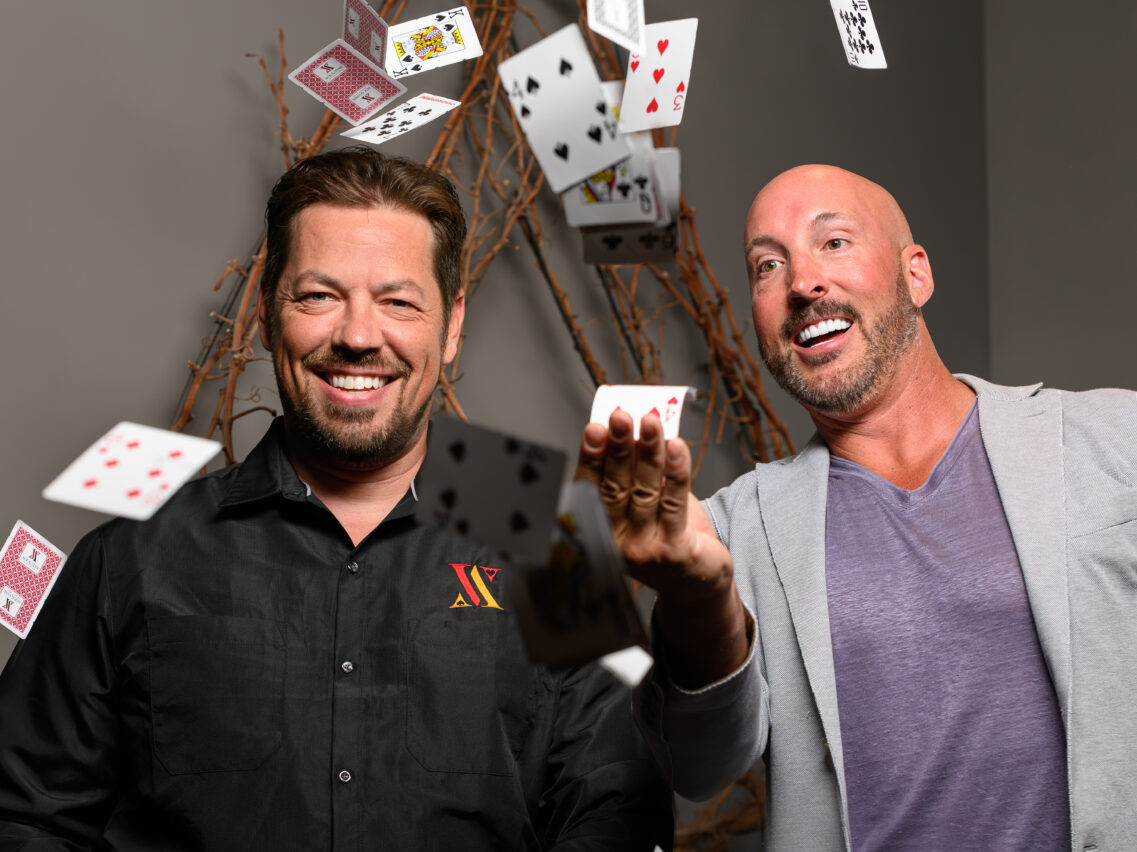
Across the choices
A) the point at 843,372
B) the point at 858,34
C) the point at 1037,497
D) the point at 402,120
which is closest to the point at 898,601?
the point at 1037,497

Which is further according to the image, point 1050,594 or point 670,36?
point 670,36

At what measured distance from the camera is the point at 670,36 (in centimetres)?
195

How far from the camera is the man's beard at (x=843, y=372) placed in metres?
1.75

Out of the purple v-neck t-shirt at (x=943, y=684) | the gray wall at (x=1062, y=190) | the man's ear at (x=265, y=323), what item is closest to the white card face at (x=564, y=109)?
the man's ear at (x=265, y=323)

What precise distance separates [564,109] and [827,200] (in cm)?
47

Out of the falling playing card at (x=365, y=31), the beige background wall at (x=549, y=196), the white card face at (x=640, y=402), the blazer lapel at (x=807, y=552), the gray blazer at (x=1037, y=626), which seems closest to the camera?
the white card face at (x=640, y=402)

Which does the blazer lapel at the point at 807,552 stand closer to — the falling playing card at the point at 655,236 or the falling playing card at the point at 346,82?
the falling playing card at the point at 655,236

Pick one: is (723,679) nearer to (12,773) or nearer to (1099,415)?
(1099,415)

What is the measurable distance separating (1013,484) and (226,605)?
117 centimetres

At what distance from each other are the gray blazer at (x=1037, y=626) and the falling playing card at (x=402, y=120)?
0.89 metres

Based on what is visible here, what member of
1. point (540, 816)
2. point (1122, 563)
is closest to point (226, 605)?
point (540, 816)

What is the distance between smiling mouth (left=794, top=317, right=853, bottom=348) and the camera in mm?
1757

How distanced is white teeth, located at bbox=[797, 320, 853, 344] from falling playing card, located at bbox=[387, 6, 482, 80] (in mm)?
847

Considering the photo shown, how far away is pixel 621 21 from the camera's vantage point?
5.54 ft
